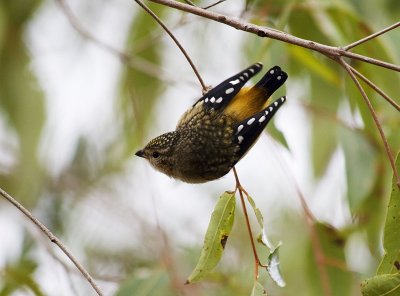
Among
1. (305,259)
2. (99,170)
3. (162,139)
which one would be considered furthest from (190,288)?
(99,170)

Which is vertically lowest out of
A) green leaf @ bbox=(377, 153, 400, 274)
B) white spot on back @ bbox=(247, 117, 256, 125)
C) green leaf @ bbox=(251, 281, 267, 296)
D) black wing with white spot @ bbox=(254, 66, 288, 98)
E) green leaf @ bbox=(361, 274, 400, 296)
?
green leaf @ bbox=(361, 274, 400, 296)

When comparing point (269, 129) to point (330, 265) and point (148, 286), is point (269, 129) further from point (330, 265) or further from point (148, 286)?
point (330, 265)

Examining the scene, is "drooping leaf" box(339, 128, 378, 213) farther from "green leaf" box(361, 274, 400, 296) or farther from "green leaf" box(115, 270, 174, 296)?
"green leaf" box(361, 274, 400, 296)

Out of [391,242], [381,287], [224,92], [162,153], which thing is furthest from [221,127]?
[381,287]

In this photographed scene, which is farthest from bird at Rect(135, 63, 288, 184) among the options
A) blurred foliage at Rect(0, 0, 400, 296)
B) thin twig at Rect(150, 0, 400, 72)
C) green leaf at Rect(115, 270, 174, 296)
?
thin twig at Rect(150, 0, 400, 72)

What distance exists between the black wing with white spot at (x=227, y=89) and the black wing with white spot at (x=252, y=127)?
122mm

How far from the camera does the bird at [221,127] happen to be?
2.95 metres

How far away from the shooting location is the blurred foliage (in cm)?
354

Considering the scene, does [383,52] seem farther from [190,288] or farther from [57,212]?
[57,212]

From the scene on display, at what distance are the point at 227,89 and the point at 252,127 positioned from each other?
191 millimetres

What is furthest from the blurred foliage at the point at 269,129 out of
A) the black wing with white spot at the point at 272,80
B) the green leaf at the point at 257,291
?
the green leaf at the point at 257,291

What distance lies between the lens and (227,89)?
119 inches

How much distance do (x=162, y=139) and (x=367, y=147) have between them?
3.25 ft

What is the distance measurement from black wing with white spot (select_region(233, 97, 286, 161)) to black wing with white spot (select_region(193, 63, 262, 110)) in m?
0.12
